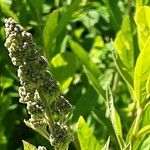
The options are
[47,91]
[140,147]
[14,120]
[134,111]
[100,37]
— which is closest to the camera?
[47,91]

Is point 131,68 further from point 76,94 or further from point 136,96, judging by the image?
point 76,94

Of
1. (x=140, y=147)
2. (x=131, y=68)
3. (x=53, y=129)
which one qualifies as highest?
(x=53, y=129)

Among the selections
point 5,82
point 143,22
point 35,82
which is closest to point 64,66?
point 5,82

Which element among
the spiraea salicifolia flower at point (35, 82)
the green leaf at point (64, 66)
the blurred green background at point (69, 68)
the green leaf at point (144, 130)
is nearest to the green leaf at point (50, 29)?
the blurred green background at point (69, 68)

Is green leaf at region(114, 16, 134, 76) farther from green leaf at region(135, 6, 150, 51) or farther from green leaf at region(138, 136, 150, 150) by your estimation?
green leaf at region(138, 136, 150, 150)

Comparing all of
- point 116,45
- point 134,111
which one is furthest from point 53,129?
point 134,111

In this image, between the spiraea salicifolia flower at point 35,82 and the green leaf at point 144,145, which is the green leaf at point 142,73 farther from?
the spiraea salicifolia flower at point 35,82
